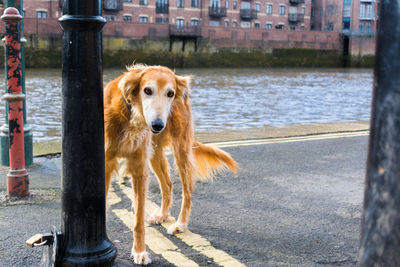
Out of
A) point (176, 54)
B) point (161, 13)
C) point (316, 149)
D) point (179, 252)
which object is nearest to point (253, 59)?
point (176, 54)

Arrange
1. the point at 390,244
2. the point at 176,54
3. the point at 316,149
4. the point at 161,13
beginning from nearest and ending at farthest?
the point at 390,244 < the point at 316,149 < the point at 176,54 < the point at 161,13

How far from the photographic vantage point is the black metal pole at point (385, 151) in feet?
2.90

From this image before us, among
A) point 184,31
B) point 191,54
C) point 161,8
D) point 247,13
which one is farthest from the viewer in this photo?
point 247,13

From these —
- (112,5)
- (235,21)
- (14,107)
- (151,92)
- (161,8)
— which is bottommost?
(14,107)

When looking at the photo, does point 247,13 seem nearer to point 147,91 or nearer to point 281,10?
point 281,10

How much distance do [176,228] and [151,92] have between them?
127 cm

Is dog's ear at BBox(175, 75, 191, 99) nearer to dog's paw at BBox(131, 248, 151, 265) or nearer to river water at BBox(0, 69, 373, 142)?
dog's paw at BBox(131, 248, 151, 265)

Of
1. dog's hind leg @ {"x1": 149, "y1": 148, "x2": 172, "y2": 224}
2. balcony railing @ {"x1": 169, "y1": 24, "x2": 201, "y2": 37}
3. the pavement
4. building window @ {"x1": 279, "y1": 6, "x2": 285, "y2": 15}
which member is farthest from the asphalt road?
building window @ {"x1": 279, "y1": 6, "x2": 285, "y2": 15}

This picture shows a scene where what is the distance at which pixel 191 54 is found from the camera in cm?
4694

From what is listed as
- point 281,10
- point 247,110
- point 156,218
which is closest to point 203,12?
point 281,10

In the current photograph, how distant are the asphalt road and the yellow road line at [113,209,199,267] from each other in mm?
45

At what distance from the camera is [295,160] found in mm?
6031

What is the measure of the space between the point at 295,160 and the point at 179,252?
3.18 meters

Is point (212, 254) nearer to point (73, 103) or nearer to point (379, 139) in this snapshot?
point (73, 103)
